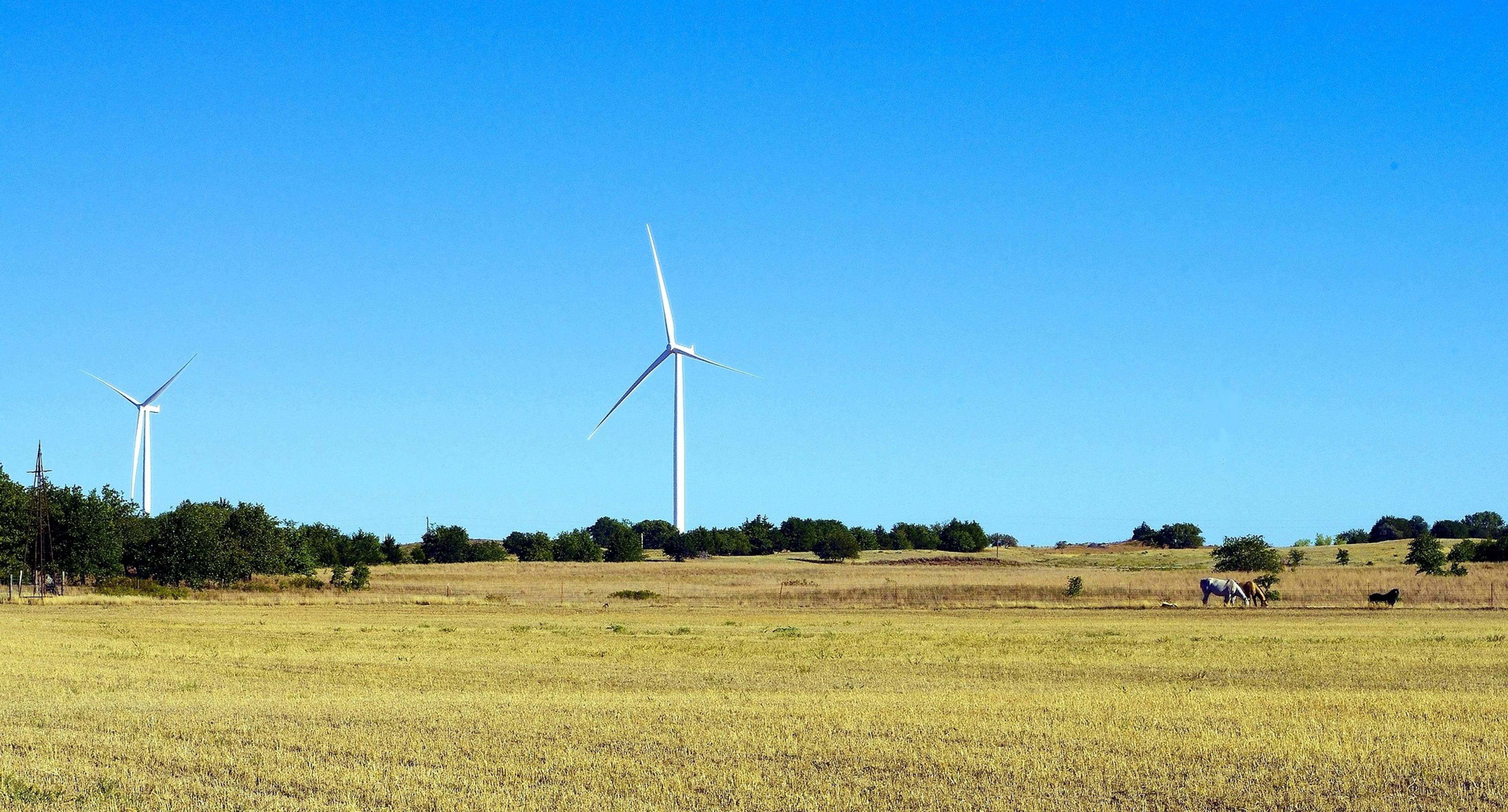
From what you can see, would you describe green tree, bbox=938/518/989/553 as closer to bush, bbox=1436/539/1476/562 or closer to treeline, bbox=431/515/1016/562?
treeline, bbox=431/515/1016/562

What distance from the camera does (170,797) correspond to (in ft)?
46.0

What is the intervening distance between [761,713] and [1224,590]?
48.0m

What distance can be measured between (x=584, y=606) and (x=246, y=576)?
3973cm

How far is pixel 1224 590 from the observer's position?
63344mm

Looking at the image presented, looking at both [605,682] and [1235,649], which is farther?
[1235,649]

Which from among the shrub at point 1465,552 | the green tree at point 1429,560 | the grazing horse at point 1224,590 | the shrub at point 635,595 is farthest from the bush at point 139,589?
the shrub at point 1465,552

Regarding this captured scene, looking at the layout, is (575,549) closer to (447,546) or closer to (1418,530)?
(447,546)

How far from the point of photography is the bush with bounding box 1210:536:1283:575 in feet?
282

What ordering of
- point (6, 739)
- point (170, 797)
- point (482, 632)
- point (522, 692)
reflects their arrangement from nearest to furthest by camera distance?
point (170, 797), point (6, 739), point (522, 692), point (482, 632)

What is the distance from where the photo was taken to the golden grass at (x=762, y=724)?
46.9 ft

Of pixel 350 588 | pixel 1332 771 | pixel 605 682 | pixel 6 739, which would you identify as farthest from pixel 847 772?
pixel 350 588

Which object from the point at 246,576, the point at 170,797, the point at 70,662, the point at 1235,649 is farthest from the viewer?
the point at 246,576

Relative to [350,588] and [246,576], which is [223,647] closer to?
[350,588]

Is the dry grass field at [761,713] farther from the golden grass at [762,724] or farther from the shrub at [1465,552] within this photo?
the shrub at [1465,552]
